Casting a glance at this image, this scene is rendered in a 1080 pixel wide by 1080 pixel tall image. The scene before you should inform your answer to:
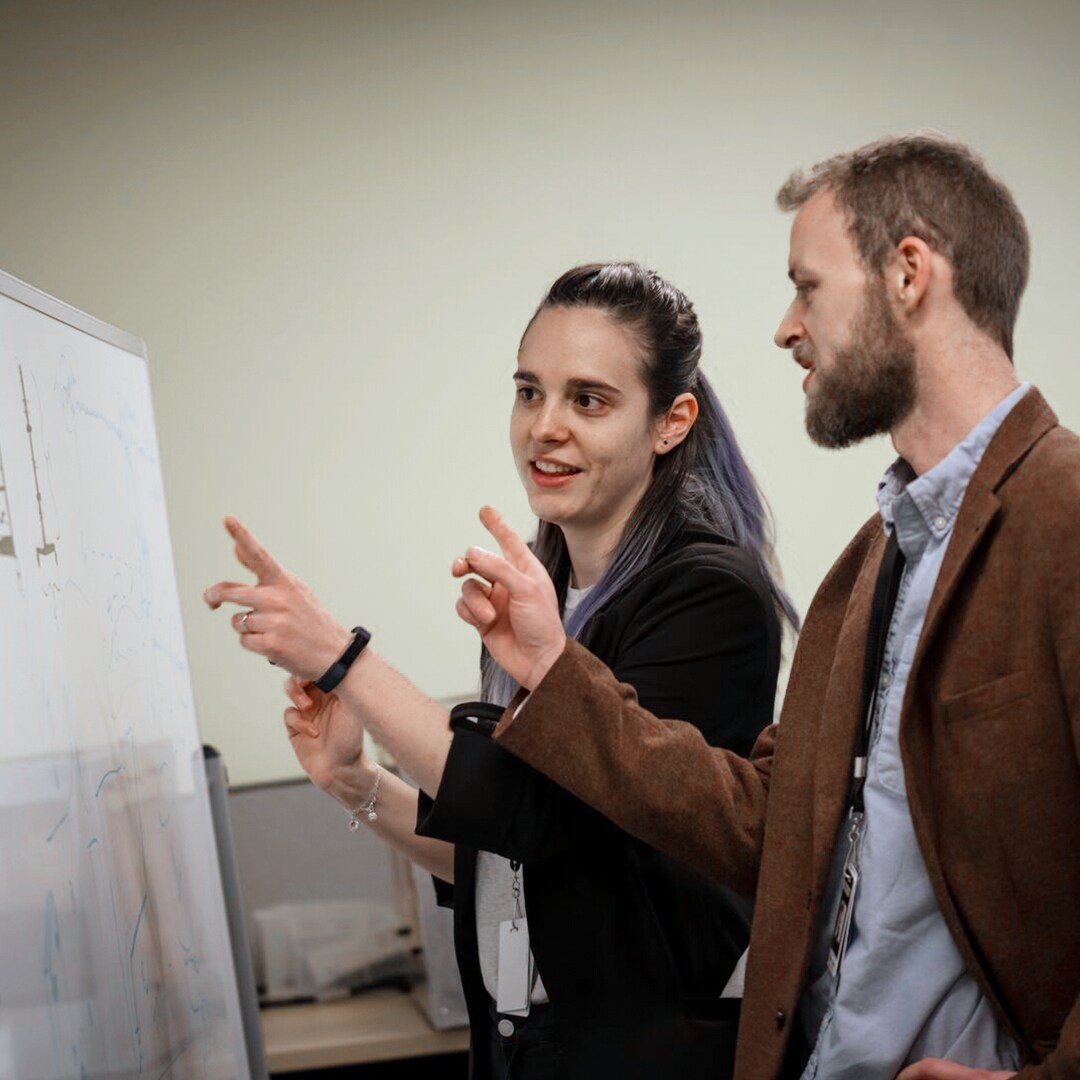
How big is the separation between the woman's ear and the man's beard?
0.41 meters

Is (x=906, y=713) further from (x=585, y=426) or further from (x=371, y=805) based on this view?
(x=371, y=805)

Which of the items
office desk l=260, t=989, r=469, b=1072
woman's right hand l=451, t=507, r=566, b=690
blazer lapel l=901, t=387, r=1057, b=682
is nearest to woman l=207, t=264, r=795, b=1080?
woman's right hand l=451, t=507, r=566, b=690

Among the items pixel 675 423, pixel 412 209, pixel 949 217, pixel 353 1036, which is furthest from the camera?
pixel 412 209

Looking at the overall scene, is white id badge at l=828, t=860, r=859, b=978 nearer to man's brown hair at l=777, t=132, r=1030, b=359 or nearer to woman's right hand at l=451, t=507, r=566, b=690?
woman's right hand at l=451, t=507, r=566, b=690

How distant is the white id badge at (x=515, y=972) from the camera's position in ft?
4.56

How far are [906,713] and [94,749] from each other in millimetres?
865

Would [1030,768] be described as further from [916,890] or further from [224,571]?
[224,571]

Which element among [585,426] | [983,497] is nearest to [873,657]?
[983,497]

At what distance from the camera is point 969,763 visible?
1051 millimetres

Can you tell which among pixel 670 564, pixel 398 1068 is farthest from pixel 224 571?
pixel 670 564

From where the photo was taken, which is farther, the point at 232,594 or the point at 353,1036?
the point at 353,1036

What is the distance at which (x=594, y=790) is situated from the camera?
1208 millimetres

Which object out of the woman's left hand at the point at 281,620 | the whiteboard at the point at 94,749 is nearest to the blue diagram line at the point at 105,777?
the whiteboard at the point at 94,749

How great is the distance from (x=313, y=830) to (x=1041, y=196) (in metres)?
2.52
